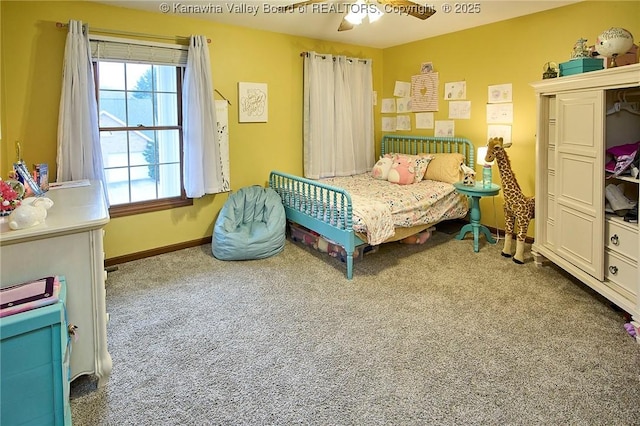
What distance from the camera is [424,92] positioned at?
510 cm

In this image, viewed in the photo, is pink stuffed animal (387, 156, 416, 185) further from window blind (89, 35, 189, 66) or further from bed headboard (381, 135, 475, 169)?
window blind (89, 35, 189, 66)

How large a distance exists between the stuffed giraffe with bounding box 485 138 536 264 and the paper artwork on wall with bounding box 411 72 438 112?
1399 millimetres

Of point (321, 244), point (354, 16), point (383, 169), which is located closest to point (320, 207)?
point (321, 244)

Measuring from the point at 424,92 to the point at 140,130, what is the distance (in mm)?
3283

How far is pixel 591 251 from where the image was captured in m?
2.85

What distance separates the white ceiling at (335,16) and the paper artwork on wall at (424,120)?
90 cm

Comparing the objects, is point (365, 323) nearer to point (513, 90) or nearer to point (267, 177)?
point (267, 177)

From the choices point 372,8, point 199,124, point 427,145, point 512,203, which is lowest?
point 512,203

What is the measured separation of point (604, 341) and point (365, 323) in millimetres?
1374

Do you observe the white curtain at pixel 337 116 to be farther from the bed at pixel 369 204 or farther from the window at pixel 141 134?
the window at pixel 141 134

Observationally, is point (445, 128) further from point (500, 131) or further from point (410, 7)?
point (410, 7)

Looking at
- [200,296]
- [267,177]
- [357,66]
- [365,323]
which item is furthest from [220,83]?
[365,323]

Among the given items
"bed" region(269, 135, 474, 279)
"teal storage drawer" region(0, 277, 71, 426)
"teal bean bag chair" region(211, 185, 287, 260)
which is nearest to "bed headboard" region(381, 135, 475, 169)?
"bed" region(269, 135, 474, 279)

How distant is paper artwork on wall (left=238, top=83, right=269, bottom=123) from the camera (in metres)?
4.36
